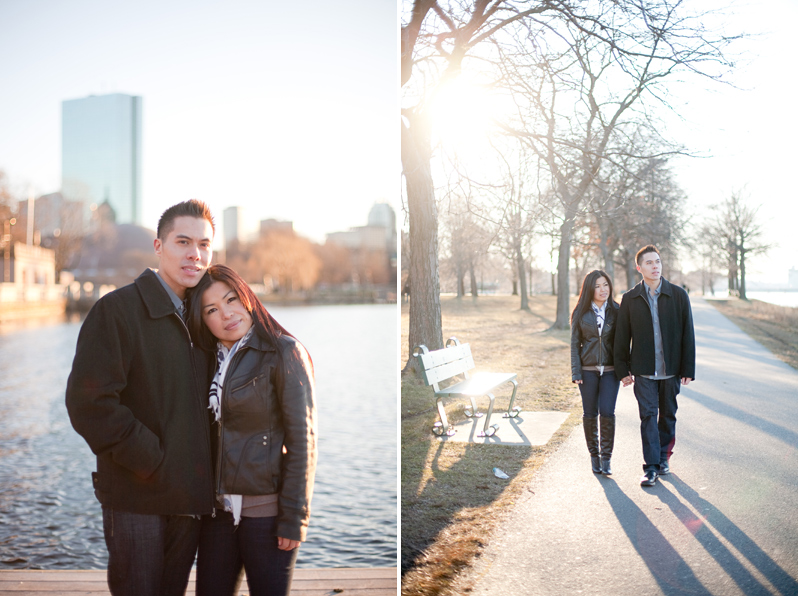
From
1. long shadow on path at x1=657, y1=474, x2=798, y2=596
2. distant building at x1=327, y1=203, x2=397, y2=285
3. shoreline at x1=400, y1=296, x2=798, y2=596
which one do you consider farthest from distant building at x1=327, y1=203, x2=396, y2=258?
long shadow on path at x1=657, y1=474, x2=798, y2=596

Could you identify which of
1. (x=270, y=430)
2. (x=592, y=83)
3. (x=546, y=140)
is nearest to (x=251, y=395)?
(x=270, y=430)

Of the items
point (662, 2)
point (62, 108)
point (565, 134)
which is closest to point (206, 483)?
point (565, 134)

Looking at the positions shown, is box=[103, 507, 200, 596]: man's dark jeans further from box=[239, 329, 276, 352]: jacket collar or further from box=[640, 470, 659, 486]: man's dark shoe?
box=[640, 470, 659, 486]: man's dark shoe

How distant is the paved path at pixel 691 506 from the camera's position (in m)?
2.36

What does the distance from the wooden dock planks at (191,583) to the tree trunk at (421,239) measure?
109cm

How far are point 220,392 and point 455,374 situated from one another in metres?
1.39

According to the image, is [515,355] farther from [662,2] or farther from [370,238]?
[370,238]

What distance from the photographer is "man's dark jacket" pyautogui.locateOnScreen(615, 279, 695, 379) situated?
264 centimetres

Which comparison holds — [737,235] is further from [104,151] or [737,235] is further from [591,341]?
[104,151]

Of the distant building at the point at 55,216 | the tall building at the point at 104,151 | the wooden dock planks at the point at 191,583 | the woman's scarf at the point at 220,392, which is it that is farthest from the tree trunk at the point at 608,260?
the tall building at the point at 104,151

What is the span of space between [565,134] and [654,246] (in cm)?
74

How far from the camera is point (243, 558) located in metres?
1.83

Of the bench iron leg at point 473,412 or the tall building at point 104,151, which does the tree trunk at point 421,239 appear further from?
the tall building at point 104,151

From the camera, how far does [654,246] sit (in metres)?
2.70
